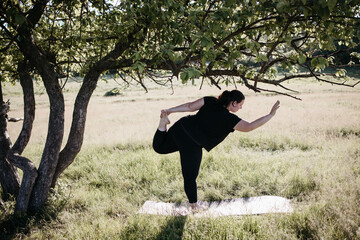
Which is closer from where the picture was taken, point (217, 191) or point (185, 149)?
point (185, 149)

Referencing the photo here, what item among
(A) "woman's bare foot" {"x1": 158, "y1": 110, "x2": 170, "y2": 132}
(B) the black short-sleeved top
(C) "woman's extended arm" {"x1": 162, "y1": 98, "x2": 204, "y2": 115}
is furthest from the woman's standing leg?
(C) "woman's extended arm" {"x1": 162, "y1": 98, "x2": 204, "y2": 115}

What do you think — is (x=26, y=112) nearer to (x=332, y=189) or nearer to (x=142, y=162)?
(x=142, y=162)

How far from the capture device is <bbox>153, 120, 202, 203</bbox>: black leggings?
13.5ft

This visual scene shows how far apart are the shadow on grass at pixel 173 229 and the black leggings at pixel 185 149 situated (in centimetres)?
45

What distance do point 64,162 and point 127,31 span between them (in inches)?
124

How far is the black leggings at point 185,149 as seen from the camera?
162 inches

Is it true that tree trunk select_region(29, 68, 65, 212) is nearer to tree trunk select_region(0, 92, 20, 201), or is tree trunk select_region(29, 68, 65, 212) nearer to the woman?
tree trunk select_region(0, 92, 20, 201)

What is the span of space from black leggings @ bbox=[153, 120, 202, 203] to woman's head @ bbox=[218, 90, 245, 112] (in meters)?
0.85

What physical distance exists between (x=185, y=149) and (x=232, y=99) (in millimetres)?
1166

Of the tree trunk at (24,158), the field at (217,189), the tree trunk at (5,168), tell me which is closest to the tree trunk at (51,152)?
the tree trunk at (24,158)

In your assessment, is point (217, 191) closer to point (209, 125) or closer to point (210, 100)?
point (209, 125)

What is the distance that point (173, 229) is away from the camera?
153 inches

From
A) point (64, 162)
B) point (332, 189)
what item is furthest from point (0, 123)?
point (332, 189)

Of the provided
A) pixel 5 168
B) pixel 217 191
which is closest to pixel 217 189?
pixel 217 191
